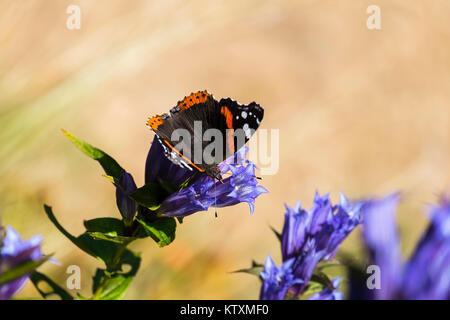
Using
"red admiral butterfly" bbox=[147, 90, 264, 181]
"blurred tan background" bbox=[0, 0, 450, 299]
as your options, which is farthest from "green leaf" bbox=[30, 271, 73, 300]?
"blurred tan background" bbox=[0, 0, 450, 299]

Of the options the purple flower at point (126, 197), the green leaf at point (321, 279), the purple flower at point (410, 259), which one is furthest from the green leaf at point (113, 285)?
the purple flower at point (410, 259)

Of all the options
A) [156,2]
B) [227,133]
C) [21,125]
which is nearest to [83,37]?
[156,2]

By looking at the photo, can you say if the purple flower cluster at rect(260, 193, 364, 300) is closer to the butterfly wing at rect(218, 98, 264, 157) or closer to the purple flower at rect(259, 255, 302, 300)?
the purple flower at rect(259, 255, 302, 300)

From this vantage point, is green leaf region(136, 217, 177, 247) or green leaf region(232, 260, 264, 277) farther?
green leaf region(232, 260, 264, 277)

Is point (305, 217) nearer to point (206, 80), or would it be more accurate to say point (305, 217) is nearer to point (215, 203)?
point (215, 203)

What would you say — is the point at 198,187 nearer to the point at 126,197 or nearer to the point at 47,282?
the point at 126,197

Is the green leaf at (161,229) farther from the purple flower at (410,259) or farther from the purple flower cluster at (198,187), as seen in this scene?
the purple flower at (410,259)

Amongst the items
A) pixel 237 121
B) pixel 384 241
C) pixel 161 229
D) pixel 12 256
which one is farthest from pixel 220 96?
pixel 12 256
